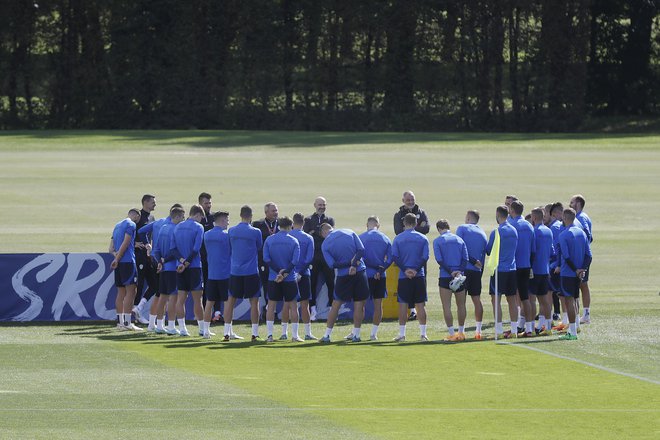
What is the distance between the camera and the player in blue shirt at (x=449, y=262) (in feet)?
59.7

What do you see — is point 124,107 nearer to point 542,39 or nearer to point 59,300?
point 542,39

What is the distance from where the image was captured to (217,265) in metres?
18.6

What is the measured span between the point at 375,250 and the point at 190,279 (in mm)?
2816

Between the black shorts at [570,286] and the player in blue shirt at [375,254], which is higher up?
the player in blue shirt at [375,254]

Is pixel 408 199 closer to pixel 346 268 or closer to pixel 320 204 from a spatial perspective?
pixel 320 204

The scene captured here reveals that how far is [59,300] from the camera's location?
20.6m

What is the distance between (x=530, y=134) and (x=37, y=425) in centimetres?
4079

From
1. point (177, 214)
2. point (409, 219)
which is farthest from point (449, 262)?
point (177, 214)

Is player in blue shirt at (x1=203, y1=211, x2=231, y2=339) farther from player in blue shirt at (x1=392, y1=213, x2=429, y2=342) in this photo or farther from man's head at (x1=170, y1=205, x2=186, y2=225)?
player in blue shirt at (x1=392, y1=213, x2=429, y2=342)

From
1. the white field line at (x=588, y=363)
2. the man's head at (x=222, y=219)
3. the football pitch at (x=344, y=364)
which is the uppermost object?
the man's head at (x=222, y=219)

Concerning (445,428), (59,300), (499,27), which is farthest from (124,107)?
(445,428)

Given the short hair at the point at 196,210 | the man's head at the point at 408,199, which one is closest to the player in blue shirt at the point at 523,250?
the man's head at the point at 408,199

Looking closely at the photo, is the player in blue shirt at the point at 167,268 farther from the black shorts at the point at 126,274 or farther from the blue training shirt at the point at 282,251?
the blue training shirt at the point at 282,251

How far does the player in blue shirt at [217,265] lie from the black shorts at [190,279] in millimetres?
187
